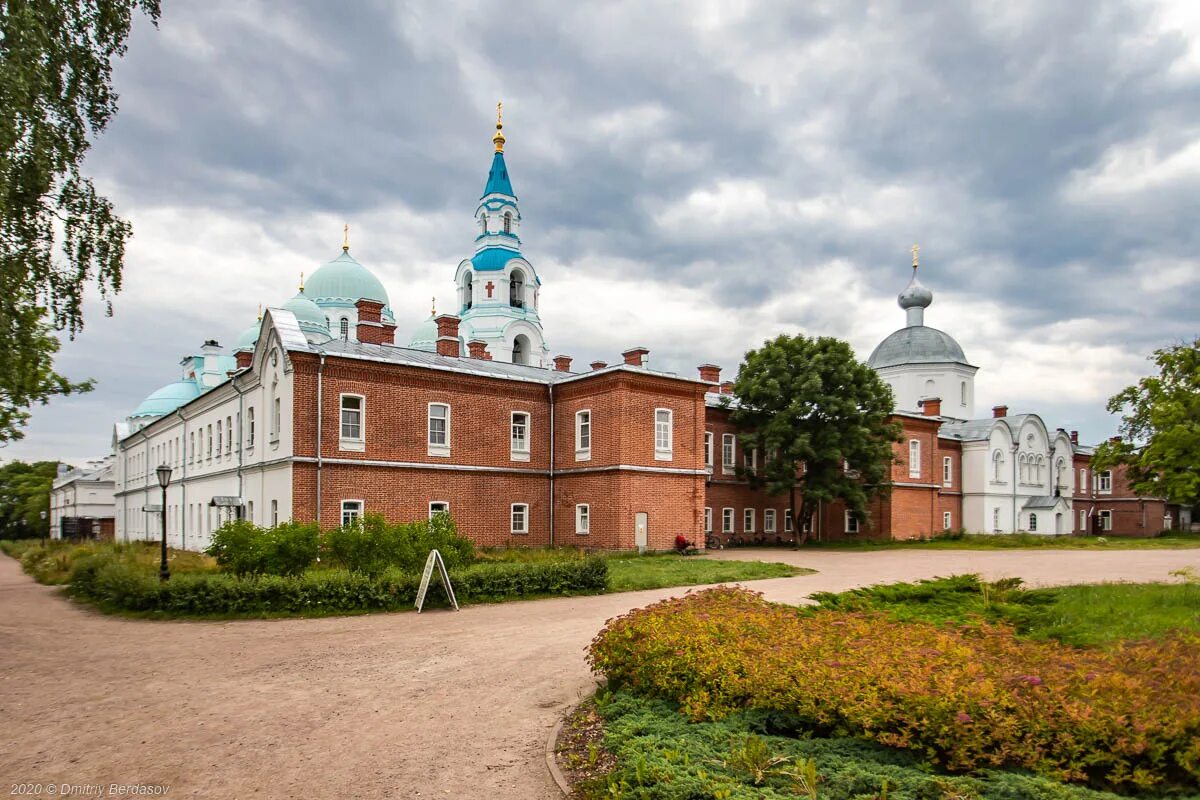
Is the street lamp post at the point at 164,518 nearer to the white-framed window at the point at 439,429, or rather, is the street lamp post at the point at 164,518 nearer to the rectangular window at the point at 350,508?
the rectangular window at the point at 350,508

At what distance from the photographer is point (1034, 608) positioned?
9.63m

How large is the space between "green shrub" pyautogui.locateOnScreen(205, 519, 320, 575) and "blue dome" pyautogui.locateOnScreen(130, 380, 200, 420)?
37759mm

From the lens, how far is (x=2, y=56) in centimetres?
802

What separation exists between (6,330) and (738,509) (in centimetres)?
3221

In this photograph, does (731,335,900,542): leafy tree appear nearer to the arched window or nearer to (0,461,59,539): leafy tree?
the arched window

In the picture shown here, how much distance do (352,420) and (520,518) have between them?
767 centimetres

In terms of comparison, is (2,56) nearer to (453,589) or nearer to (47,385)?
(453,589)

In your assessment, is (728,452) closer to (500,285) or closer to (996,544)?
(996,544)

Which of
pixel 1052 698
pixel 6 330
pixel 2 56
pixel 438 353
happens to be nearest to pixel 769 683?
pixel 1052 698

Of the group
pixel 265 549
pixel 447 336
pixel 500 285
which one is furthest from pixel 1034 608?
pixel 500 285

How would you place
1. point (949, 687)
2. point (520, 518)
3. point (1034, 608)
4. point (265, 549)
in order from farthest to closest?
point (520, 518) < point (265, 549) < point (1034, 608) < point (949, 687)

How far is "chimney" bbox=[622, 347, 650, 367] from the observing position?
100ft

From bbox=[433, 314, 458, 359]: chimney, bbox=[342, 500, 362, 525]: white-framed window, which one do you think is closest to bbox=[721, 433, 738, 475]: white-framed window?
bbox=[433, 314, 458, 359]: chimney

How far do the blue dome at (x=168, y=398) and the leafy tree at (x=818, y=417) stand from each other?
117 feet
